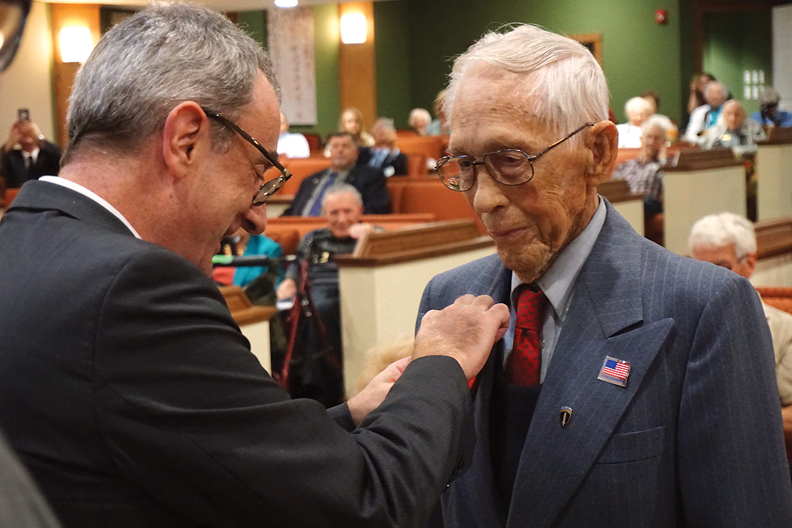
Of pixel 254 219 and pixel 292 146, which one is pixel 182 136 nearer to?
pixel 254 219

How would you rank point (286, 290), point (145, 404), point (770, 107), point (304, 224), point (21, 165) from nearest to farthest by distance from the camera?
point (145, 404), point (286, 290), point (304, 224), point (21, 165), point (770, 107)

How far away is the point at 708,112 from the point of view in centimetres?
1077

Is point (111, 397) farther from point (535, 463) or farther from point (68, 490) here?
point (535, 463)

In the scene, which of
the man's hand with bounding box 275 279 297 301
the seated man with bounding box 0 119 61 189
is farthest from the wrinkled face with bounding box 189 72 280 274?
the seated man with bounding box 0 119 61 189

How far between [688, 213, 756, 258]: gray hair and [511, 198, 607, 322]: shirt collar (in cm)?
238

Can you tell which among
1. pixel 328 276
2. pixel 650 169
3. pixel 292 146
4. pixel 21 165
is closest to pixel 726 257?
pixel 328 276

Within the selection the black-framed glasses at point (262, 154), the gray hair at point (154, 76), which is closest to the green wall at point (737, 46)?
the black-framed glasses at point (262, 154)

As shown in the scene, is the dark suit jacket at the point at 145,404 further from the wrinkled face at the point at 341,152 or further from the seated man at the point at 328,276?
the wrinkled face at the point at 341,152

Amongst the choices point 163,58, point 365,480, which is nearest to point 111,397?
point 365,480

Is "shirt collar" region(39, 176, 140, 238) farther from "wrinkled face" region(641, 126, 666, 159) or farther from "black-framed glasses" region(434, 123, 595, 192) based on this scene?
"wrinkled face" region(641, 126, 666, 159)

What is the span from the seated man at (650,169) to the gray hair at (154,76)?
249 inches

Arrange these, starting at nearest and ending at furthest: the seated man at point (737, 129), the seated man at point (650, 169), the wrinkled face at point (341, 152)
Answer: the seated man at point (650, 169) < the wrinkled face at point (341, 152) < the seated man at point (737, 129)

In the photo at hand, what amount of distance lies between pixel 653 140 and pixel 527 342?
6.50 meters

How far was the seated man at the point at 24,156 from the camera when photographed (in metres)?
9.28
